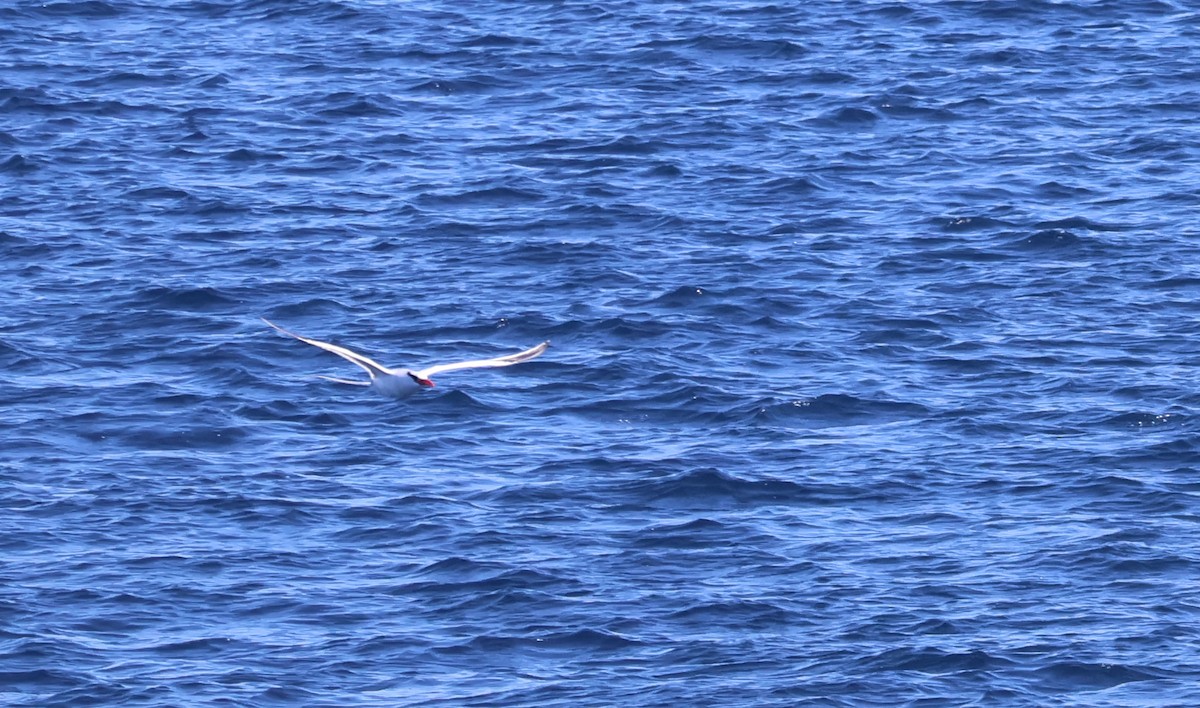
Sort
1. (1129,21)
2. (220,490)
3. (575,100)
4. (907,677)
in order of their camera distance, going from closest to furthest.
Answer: (907,677), (220,490), (575,100), (1129,21)

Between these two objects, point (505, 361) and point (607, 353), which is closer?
point (505, 361)

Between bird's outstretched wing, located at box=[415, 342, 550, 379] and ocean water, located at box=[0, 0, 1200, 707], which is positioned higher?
bird's outstretched wing, located at box=[415, 342, 550, 379]

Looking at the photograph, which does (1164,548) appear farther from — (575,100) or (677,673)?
(575,100)

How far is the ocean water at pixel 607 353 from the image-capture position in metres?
34.1

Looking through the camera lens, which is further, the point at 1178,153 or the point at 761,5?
the point at 761,5

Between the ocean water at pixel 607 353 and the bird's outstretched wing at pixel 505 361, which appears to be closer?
the bird's outstretched wing at pixel 505 361

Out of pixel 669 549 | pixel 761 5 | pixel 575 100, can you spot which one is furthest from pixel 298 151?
pixel 669 549

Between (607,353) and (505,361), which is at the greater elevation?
(505,361)

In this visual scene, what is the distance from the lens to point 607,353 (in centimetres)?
4291

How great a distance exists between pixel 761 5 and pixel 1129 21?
342 inches

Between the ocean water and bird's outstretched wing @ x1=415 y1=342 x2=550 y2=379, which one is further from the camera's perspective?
the ocean water

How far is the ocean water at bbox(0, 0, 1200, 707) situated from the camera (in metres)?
34.1

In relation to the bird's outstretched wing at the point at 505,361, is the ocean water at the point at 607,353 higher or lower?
lower

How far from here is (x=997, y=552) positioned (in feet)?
118
